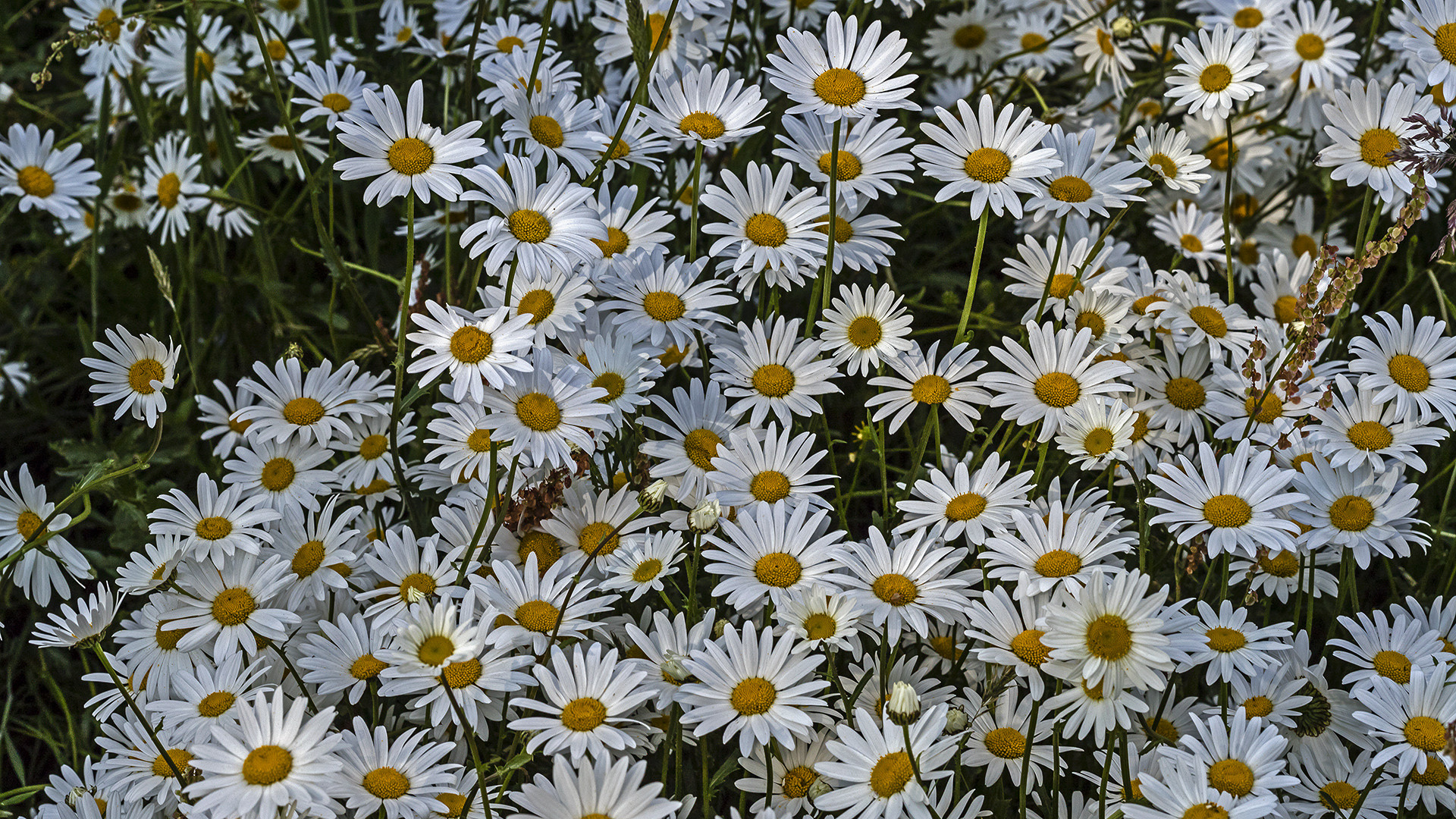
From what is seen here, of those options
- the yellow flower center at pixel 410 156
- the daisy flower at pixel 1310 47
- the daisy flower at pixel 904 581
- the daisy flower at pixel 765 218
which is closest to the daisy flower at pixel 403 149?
the yellow flower center at pixel 410 156

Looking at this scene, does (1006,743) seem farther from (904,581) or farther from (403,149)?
(403,149)

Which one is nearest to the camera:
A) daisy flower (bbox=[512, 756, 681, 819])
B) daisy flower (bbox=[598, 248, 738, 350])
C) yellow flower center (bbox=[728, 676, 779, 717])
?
daisy flower (bbox=[512, 756, 681, 819])

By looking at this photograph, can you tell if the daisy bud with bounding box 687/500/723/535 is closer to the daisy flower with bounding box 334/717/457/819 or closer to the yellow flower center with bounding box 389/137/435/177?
the daisy flower with bounding box 334/717/457/819

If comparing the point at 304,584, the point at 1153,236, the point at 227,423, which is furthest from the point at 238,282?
the point at 1153,236

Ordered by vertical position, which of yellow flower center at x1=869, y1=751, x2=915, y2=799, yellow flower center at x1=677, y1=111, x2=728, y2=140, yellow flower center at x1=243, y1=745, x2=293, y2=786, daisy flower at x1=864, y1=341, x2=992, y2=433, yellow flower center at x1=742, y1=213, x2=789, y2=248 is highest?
yellow flower center at x1=677, y1=111, x2=728, y2=140

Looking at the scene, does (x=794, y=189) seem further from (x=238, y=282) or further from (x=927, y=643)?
(x=238, y=282)

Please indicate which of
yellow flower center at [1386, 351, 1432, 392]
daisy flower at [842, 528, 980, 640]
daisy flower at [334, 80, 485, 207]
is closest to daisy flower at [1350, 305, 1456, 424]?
yellow flower center at [1386, 351, 1432, 392]

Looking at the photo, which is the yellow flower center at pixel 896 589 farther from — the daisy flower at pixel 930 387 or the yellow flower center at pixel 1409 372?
the yellow flower center at pixel 1409 372

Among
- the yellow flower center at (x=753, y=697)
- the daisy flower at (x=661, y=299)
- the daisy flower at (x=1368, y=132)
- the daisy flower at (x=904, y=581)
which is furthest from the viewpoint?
the daisy flower at (x=1368, y=132)
